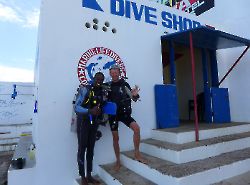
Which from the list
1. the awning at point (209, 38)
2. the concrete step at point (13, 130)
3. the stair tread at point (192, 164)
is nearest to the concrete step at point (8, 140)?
the concrete step at point (13, 130)

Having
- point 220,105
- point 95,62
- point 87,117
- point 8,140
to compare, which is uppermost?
point 95,62

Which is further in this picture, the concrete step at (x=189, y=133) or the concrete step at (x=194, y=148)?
the concrete step at (x=189, y=133)

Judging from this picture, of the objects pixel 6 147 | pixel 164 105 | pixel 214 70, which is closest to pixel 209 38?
pixel 214 70

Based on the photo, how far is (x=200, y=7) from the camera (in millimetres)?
7883

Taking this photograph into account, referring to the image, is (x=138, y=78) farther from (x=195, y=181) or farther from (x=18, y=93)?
(x=18, y=93)

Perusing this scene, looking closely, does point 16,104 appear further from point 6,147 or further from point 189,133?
point 189,133

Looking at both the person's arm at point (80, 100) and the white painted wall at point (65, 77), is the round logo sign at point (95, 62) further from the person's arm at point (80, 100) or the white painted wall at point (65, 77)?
the person's arm at point (80, 100)

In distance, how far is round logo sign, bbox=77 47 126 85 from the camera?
4.59 m

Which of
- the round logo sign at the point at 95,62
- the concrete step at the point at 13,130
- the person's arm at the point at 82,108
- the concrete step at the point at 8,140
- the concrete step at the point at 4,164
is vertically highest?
the round logo sign at the point at 95,62

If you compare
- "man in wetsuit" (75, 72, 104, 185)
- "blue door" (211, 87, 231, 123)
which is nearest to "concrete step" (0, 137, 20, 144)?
"man in wetsuit" (75, 72, 104, 185)

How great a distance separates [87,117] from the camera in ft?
12.5

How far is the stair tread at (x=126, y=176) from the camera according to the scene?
3.54 m

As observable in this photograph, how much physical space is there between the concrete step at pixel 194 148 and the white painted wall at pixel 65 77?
2.61 ft

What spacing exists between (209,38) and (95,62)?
292 cm
